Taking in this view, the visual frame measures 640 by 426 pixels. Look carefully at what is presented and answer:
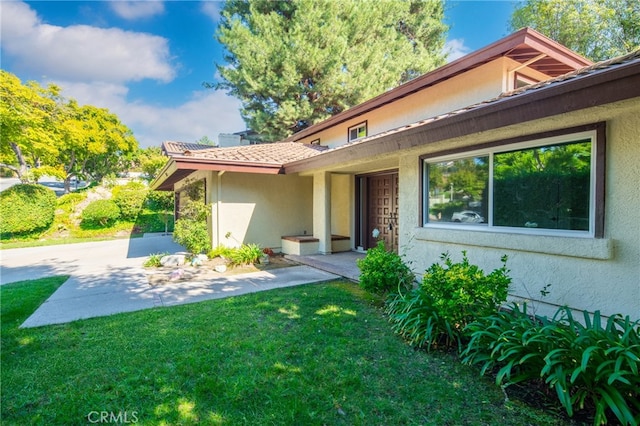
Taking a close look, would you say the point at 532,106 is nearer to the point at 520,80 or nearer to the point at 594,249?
the point at 594,249

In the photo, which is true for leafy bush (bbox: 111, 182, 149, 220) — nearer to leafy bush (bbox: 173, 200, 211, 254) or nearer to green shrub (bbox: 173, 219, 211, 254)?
leafy bush (bbox: 173, 200, 211, 254)

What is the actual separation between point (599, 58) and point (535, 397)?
24819 millimetres

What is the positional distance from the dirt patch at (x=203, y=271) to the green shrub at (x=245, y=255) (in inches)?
6.0

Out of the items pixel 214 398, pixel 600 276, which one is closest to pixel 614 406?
pixel 600 276

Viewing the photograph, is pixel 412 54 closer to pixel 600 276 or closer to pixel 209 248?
pixel 209 248

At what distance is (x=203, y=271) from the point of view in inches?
326

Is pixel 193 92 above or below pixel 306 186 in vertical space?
above

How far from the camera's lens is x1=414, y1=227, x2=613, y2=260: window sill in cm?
380

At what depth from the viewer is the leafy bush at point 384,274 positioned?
5.15 metres

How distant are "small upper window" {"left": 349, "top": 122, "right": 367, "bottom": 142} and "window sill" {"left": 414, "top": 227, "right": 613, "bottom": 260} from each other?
595cm

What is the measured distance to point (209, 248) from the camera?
9680 millimetres

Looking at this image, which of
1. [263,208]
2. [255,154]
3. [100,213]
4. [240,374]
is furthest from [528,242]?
[100,213]

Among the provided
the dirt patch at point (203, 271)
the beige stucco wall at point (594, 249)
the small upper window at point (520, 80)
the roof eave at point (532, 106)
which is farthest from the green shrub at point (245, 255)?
the small upper window at point (520, 80)

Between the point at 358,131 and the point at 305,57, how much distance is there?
26.0 feet
